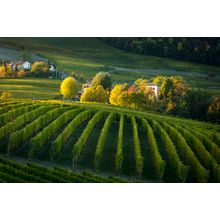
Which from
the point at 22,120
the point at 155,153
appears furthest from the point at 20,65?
the point at 155,153

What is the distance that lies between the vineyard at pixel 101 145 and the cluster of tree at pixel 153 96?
23cm

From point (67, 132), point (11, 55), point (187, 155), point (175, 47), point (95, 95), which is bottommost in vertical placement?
point (187, 155)

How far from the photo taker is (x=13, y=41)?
13.5 metres

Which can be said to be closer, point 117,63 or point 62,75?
point 62,75

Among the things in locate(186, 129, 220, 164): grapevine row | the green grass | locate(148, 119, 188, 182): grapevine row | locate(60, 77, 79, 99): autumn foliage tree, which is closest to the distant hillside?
the green grass

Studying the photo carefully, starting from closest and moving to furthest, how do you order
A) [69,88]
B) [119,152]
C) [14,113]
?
[119,152] → [14,113] → [69,88]

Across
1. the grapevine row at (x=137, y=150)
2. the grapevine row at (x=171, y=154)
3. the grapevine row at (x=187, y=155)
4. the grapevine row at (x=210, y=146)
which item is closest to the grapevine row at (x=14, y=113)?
the grapevine row at (x=137, y=150)

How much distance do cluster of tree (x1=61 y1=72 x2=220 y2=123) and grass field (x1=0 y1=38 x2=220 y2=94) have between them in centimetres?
22

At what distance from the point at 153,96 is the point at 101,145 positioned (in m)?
2.10

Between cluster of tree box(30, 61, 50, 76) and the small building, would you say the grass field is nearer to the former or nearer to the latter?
the small building

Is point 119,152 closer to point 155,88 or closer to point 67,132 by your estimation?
point 67,132

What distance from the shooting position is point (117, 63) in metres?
14.4
